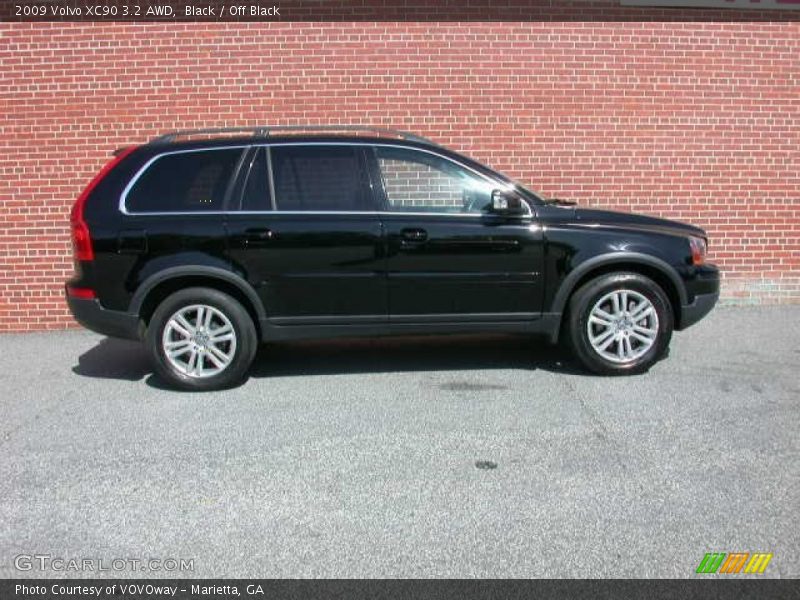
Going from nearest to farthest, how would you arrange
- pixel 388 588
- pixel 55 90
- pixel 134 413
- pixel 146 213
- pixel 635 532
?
pixel 388 588 → pixel 635 532 → pixel 134 413 → pixel 146 213 → pixel 55 90

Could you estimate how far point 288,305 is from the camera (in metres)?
5.51

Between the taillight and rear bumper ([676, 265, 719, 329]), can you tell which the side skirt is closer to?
rear bumper ([676, 265, 719, 329])

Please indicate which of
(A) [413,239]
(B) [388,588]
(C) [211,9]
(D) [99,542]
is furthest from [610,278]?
(C) [211,9]

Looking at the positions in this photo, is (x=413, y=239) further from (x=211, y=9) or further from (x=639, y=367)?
(x=211, y=9)

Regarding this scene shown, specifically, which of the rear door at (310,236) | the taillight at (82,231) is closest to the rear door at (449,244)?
the rear door at (310,236)

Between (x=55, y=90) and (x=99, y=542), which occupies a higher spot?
(x=55, y=90)

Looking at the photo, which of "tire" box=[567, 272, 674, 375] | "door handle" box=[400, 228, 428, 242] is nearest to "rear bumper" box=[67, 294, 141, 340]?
"door handle" box=[400, 228, 428, 242]

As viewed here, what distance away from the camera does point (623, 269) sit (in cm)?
576

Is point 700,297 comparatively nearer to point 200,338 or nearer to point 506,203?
point 506,203

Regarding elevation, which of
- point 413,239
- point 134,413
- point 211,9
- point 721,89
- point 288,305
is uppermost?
point 211,9

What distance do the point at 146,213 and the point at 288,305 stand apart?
48.0 inches

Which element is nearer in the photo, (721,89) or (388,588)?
(388,588)

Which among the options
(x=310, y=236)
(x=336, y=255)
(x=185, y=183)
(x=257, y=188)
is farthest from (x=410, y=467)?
(x=185, y=183)

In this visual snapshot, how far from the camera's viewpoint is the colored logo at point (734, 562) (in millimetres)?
3000
